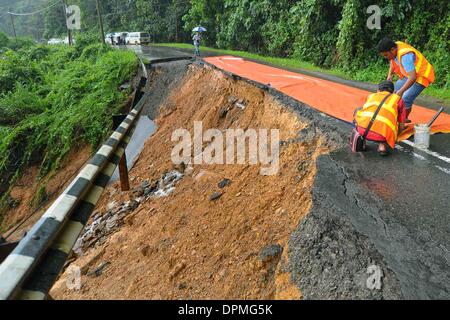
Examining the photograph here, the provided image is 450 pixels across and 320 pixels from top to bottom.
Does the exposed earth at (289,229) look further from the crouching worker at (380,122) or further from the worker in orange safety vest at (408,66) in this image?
the worker in orange safety vest at (408,66)

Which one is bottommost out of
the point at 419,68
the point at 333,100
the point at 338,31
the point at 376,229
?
the point at 376,229

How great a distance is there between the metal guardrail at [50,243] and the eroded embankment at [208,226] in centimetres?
117

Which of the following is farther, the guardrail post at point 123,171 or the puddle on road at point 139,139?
the puddle on road at point 139,139

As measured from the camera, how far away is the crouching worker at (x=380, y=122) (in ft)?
16.1

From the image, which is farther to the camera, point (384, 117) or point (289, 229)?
point (384, 117)

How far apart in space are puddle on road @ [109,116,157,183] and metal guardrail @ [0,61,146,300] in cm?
655

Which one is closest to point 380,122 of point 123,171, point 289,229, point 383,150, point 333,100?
point 383,150

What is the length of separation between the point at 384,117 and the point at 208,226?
2846 mm

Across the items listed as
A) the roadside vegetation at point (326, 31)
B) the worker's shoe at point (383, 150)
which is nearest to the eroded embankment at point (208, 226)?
the worker's shoe at point (383, 150)

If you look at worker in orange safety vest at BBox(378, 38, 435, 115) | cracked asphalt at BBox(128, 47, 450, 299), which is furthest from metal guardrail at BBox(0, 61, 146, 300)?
worker in orange safety vest at BBox(378, 38, 435, 115)

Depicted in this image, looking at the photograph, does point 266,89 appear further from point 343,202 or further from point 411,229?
point 411,229

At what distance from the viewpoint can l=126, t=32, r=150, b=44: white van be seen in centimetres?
3691

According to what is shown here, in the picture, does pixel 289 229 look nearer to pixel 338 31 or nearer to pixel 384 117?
pixel 384 117

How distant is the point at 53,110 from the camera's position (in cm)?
1341
